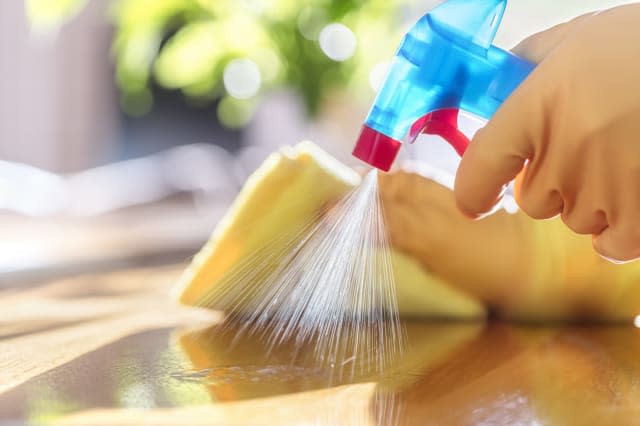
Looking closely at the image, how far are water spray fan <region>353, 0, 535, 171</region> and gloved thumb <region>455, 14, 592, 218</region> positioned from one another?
0.02 metres

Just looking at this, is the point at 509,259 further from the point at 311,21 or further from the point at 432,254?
the point at 311,21

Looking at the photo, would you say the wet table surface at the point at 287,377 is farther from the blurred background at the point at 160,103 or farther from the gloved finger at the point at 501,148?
the blurred background at the point at 160,103

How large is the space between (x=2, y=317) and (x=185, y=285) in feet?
0.49

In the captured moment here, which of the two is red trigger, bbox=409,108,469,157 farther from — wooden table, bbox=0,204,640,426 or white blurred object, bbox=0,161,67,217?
white blurred object, bbox=0,161,67,217

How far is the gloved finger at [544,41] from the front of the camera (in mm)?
468

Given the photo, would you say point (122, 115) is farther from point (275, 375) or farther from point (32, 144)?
point (275, 375)

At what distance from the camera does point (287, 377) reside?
1.47ft

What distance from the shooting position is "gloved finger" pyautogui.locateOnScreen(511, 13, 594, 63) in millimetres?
468

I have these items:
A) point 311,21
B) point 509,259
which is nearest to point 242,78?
point 311,21

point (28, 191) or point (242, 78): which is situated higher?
point (242, 78)

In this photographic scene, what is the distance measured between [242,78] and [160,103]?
3.23 ft

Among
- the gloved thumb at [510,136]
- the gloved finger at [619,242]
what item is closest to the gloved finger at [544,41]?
the gloved thumb at [510,136]

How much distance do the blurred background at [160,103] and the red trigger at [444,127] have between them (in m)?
0.61

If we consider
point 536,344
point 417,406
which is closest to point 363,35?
point 536,344
